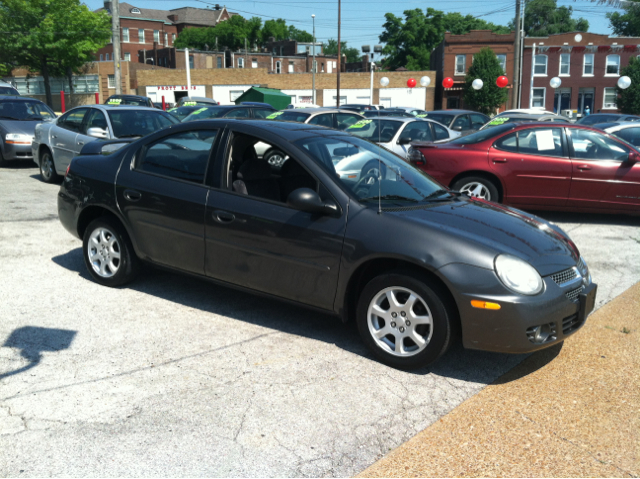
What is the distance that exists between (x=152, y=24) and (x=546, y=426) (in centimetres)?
10699

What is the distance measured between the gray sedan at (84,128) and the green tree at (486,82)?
161 feet

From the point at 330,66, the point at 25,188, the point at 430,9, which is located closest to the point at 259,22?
the point at 330,66

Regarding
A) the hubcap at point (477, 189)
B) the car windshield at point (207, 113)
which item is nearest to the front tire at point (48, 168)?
the car windshield at point (207, 113)

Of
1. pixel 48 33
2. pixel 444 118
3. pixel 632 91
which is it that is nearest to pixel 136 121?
A: pixel 444 118

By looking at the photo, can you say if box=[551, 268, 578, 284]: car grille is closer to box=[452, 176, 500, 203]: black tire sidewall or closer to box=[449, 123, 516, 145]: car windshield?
box=[452, 176, 500, 203]: black tire sidewall

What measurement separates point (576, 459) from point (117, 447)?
232 centimetres

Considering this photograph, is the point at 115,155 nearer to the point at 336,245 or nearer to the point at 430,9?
the point at 336,245

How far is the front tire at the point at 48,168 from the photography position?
12.1 metres

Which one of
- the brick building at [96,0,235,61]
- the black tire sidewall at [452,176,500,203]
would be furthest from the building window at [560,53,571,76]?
the black tire sidewall at [452,176,500,203]

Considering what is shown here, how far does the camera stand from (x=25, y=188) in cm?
1155

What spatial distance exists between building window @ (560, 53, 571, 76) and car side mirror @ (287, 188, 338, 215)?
61.3 meters

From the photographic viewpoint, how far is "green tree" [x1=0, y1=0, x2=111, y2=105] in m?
52.3

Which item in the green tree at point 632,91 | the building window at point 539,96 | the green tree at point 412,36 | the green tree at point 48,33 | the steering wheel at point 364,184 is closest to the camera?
the steering wheel at point 364,184

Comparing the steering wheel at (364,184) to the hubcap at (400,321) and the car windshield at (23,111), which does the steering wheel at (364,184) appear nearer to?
the hubcap at (400,321)
